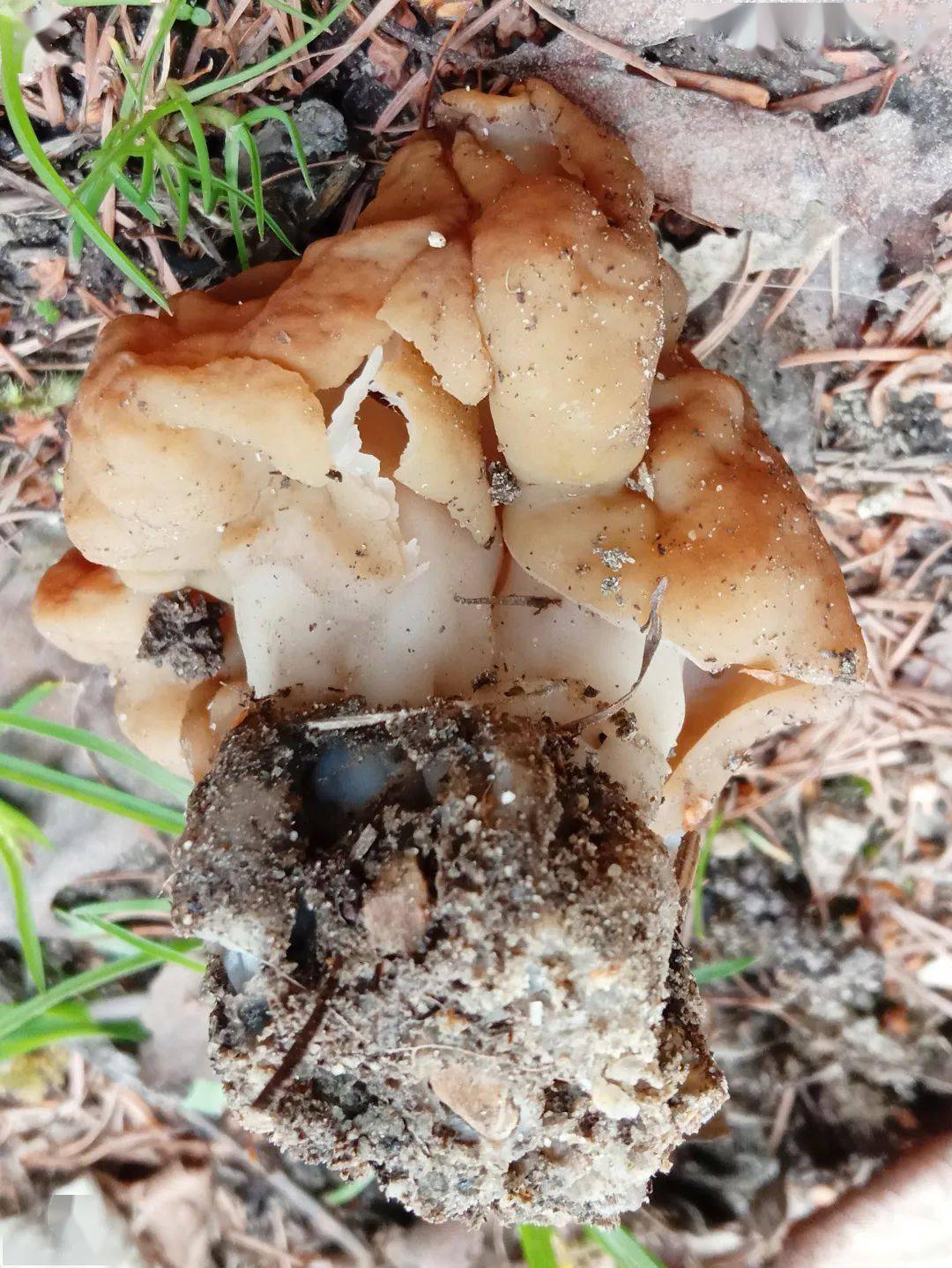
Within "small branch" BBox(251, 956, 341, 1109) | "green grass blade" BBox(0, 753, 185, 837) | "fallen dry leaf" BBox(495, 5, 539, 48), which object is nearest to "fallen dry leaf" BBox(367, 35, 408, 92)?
"fallen dry leaf" BBox(495, 5, 539, 48)

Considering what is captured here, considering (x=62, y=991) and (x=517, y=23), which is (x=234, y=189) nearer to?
(x=517, y=23)

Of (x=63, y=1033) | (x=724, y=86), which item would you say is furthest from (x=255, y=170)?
(x=63, y=1033)

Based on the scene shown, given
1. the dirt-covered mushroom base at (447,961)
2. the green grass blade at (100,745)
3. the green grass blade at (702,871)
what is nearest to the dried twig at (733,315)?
the dirt-covered mushroom base at (447,961)

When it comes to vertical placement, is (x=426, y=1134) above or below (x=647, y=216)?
below

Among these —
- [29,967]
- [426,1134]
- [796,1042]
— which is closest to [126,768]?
[29,967]

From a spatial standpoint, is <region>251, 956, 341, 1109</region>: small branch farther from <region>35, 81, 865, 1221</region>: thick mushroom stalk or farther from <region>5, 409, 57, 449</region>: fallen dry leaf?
<region>5, 409, 57, 449</region>: fallen dry leaf

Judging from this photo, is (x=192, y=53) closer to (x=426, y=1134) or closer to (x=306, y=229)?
(x=306, y=229)

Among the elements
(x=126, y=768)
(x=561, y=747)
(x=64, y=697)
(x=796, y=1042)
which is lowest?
(x=796, y=1042)

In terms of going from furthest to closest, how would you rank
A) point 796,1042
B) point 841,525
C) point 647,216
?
point 796,1042, point 841,525, point 647,216
